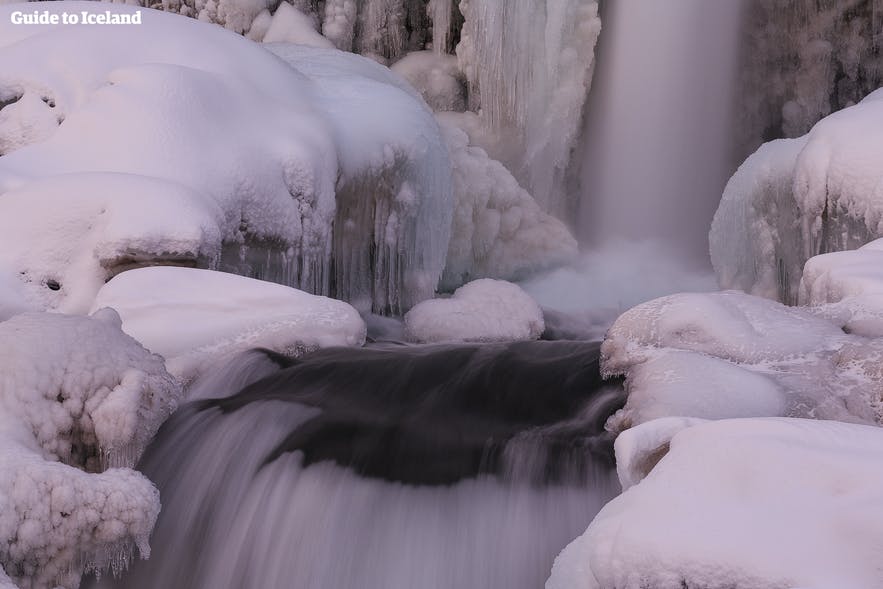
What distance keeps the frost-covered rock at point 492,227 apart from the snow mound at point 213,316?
4513 mm

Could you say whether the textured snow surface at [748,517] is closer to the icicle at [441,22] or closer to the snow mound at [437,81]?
the snow mound at [437,81]

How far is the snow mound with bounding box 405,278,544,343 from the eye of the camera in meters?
5.95

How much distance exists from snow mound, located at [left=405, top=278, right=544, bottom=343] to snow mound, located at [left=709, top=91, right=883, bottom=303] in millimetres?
1823

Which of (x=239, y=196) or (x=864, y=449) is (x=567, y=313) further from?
(x=864, y=449)

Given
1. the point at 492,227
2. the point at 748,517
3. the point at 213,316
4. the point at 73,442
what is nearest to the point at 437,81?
the point at 492,227

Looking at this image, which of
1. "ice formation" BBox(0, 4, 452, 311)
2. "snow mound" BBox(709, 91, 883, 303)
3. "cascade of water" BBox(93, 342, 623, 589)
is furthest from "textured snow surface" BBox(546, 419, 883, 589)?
"snow mound" BBox(709, 91, 883, 303)

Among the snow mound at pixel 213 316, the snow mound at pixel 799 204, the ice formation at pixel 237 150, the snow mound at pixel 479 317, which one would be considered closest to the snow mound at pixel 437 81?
the ice formation at pixel 237 150

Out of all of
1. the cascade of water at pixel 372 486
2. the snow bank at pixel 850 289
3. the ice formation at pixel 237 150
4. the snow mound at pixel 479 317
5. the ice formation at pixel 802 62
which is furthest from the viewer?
the ice formation at pixel 802 62

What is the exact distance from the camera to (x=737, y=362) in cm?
314

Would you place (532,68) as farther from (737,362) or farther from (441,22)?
(737,362)

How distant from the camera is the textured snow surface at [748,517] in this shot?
1.48 meters

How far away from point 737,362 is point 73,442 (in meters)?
2.36

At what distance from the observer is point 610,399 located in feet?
10.8

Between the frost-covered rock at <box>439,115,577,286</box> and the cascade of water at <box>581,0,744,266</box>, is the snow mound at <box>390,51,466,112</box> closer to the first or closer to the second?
the frost-covered rock at <box>439,115,577,286</box>
